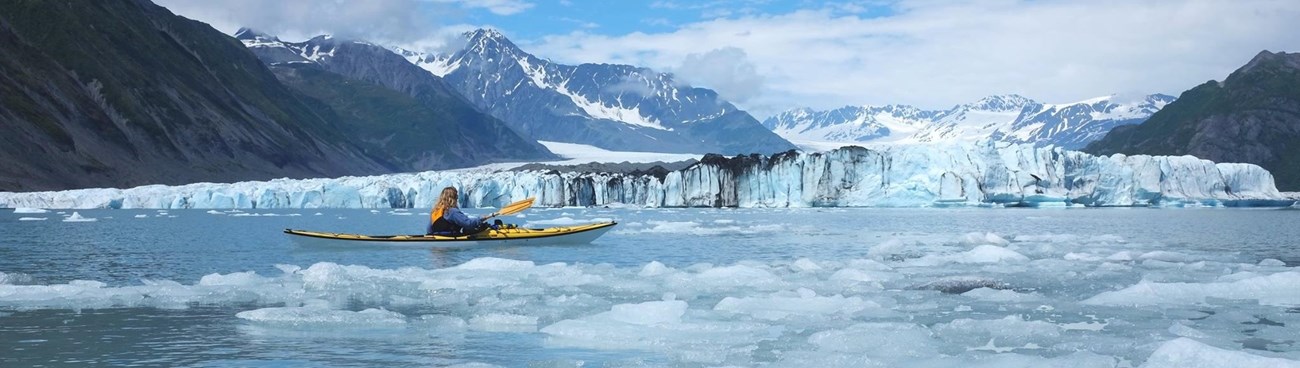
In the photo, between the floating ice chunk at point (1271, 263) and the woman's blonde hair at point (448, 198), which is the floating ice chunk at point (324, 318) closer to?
the woman's blonde hair at point (448, 198)

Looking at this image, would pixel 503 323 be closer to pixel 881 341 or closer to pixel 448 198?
pixel 881 341

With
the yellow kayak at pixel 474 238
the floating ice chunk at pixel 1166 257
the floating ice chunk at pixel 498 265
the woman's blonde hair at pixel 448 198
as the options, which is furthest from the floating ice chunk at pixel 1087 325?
the yellow kayak at pixel 474 238

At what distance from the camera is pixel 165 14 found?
187000 mm

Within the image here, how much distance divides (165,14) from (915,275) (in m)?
194

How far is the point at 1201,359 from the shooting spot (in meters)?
8.81

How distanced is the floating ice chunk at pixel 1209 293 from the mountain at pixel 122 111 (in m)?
96.2

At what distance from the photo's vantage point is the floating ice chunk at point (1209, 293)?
45.8 ft

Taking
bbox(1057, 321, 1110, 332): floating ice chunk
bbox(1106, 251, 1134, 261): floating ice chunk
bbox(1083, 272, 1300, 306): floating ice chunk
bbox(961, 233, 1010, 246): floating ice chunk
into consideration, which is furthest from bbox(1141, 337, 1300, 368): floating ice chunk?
bbox(961, 233, 1010, 246): floating ice chunk

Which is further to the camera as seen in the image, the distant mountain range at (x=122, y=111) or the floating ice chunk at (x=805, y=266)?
the distant mountain range at (x=122, y=111)

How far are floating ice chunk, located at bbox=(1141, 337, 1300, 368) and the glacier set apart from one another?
193 feet

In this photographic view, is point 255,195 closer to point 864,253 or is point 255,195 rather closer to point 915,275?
point 864,253

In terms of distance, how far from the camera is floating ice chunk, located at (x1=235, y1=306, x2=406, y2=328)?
1220cm

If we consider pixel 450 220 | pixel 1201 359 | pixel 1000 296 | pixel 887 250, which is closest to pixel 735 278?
pixel 1000 296

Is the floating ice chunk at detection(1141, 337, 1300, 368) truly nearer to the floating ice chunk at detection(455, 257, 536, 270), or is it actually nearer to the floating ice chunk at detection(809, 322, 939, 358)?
the floating ice chunk at detection(809, 322, 939, 358)
